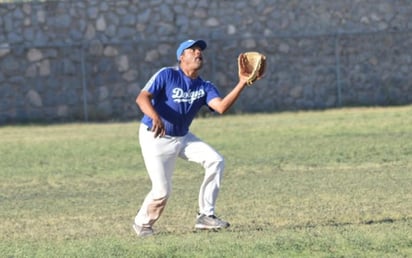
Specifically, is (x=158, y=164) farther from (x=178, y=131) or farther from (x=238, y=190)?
(x=238, y=190)

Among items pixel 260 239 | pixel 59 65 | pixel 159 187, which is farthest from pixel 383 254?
pixel 59 65

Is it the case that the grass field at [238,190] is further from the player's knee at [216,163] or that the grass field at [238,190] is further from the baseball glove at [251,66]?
the baseball glove at [251,66]

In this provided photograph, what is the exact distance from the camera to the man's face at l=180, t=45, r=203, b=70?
10.5 metres

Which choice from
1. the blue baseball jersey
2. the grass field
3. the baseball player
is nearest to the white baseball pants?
the baseball player

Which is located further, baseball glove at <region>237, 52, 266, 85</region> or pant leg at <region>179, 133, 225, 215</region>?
pant leg at <region>179, 133, 225, 215</region>

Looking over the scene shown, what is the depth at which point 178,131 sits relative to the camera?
1062 cm

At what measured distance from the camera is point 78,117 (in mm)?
27109

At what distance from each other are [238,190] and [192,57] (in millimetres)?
4495

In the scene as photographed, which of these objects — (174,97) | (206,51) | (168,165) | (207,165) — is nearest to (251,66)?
(174,97)

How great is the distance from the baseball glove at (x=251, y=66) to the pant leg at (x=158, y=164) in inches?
34.3

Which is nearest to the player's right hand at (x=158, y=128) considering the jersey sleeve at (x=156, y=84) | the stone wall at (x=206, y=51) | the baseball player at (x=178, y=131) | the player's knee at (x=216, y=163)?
the baseball player at (x=178, y=131)

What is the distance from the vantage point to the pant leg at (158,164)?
1058 cm

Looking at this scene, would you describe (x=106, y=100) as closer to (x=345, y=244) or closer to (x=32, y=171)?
(x=32, y=171)

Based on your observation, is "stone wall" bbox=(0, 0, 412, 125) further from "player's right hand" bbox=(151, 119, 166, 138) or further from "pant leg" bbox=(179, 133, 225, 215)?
"player's right hand" bbox=(151, 119, 166, 138)
